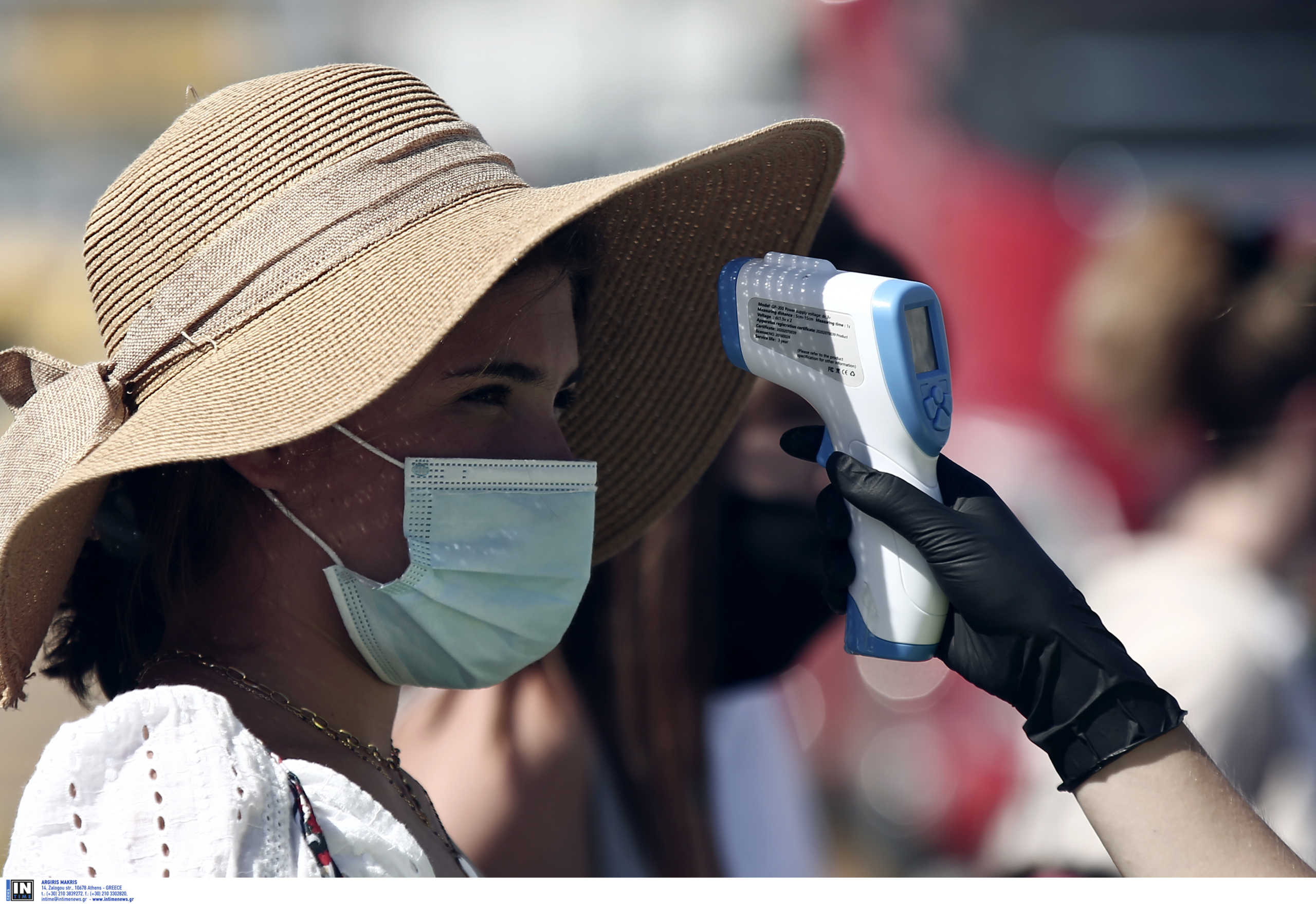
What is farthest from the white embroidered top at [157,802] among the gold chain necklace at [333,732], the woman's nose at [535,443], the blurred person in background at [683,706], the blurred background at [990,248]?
the blurred background at [990,248]

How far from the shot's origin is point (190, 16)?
92.1 inches

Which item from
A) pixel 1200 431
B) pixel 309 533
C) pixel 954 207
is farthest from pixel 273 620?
pixel 1200 431

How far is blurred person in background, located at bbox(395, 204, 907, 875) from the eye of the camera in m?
2.36

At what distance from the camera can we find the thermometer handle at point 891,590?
3.95ft

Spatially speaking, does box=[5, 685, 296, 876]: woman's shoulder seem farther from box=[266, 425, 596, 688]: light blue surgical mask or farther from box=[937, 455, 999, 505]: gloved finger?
box=[937, 455, 999, 505]: gloved finger

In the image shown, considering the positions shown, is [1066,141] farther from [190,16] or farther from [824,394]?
[190,16]

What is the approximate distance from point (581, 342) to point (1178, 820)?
105cm

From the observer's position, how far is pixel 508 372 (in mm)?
1295

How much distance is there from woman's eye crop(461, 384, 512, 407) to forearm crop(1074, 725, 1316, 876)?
0.82 m

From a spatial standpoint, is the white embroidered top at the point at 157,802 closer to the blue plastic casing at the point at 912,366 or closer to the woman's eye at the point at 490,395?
the woman's eye at the point at 490,395

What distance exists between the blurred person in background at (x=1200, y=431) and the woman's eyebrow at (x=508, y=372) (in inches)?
70.6

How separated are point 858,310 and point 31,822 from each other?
958 mm

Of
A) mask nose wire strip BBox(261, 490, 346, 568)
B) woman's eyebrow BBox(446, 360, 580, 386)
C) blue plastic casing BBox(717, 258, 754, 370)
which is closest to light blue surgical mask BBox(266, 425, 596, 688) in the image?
mask nose wire strip BBox(261, 490, 346, 568)

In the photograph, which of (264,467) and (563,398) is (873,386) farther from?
(264,467)
